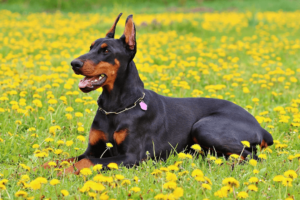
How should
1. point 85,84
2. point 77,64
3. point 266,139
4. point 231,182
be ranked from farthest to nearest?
point 266,139 < point 85,84 < point 77,64 < point 231,182

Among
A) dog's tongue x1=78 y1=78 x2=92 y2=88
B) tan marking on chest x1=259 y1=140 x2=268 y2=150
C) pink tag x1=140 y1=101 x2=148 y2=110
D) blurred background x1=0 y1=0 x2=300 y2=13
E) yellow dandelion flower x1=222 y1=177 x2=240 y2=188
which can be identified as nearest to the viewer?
yellow dandelion flower x1=222 y1=177 x2=240 y2=188

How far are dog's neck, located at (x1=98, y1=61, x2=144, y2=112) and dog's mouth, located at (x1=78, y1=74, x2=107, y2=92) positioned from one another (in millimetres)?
171

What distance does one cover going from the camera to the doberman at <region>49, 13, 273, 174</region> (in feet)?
10.4

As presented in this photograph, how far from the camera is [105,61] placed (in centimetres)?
319

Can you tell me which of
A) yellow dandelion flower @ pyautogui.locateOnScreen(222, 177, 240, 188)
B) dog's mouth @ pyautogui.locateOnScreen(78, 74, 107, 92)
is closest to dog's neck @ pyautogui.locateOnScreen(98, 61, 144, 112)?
dog's mouth @ pyautogui.locateOnScreen(78, 74, 107, 92)

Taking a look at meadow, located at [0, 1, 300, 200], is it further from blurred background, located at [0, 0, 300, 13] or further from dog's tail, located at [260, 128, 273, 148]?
blurred background, located at [0, 0, 300, 13]

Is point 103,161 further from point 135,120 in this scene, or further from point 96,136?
point 135,120

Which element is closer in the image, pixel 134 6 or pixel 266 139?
pixel 266 139

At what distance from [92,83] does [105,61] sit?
0.82 ft

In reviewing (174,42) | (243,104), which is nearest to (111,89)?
(243,104)

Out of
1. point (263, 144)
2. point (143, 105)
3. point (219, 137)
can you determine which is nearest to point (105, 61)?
point (143, 105)

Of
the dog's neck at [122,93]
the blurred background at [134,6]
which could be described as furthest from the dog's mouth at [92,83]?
the blurred background at [134,6]

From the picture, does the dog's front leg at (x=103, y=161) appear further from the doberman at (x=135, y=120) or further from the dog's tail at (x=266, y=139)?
the dog's tail at (x=266, y=139)

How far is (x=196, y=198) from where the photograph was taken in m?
2.55
